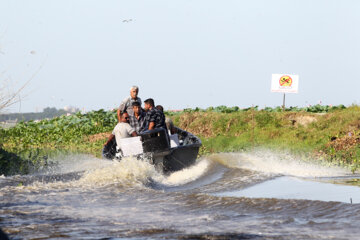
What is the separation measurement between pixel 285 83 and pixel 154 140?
2050 centimetres

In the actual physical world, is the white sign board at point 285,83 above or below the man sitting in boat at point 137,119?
above

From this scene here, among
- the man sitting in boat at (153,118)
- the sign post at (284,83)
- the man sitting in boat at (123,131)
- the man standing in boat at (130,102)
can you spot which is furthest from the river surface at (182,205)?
the sign post at (284,83)

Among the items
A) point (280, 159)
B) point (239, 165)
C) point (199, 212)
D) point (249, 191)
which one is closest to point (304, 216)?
point (199, 212)

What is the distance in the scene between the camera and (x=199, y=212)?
9.44 metres

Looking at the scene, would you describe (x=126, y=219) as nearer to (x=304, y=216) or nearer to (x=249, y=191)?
(x=304, y=216)

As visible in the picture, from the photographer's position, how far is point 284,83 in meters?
32.7

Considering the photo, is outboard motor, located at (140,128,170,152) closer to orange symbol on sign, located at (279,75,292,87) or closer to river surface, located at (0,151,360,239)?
river surface, located at (0,151,360,239)

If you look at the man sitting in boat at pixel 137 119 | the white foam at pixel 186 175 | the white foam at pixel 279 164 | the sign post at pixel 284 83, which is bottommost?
the white foam at pixel 186 175

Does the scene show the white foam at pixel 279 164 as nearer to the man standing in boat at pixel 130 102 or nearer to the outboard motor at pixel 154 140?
the outboard motor at pixel 154 140

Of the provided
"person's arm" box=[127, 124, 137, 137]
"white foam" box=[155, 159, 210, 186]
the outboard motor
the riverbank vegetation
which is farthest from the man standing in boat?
the riverbank vegetation

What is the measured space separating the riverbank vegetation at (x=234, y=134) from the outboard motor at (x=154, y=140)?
4.51 m

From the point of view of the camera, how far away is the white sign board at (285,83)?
32600 millimetres

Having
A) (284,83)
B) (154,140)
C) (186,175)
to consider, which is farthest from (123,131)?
(284,83)

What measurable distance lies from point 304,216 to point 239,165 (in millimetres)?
8275
